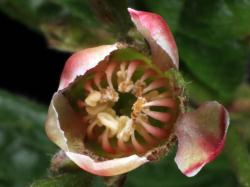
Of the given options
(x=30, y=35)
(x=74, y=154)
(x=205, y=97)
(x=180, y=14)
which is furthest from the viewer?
(x=30, y=35)

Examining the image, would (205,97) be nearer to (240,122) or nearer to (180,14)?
(240,122)

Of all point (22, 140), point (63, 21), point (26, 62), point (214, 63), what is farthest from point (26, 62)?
point (214, 63)

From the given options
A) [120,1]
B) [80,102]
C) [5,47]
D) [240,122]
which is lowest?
[5,47]

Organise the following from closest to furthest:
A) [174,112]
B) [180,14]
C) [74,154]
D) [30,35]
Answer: [74,154]
[174,112]
[180,14]
[30,35]

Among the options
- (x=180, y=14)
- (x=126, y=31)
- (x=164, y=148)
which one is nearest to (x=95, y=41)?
(x=180, y=14)

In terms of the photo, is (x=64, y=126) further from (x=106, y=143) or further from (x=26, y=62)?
(x=26, y=62)

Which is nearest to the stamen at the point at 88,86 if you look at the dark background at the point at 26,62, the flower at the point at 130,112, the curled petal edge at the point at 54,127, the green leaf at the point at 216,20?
the flower at the point at 130,112

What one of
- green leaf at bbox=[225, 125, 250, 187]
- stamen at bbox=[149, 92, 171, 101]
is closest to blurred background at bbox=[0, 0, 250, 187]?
green leaf at bbox=[225, 125, 250, 187]

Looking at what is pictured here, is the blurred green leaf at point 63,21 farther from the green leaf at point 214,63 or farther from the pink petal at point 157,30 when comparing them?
the pink petal at point 157,30
